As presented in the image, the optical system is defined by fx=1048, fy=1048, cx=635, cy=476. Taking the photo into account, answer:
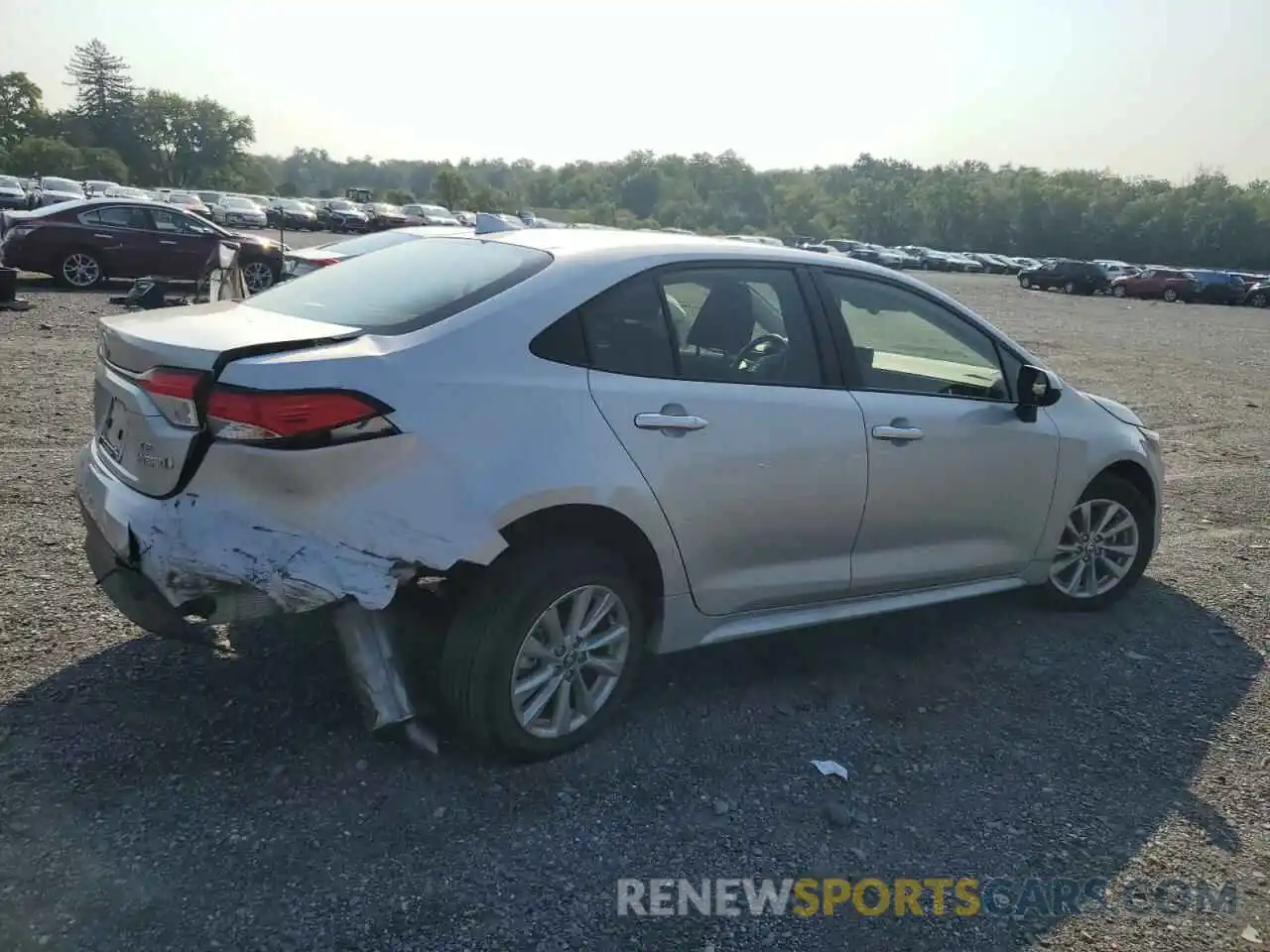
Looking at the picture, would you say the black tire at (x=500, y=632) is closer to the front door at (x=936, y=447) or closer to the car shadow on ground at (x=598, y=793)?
the car shadow on ground at (x=598, y=793)

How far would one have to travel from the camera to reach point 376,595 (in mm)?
3049

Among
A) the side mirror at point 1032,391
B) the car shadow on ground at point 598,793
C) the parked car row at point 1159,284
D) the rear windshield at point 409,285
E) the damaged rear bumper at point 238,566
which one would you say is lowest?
the car shadow on ground at point 598,793

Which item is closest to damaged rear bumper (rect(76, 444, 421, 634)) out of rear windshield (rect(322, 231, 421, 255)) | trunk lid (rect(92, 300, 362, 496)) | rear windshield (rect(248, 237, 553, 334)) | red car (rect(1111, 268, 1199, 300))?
trunk lid (rect(92, 300, 362, 496))

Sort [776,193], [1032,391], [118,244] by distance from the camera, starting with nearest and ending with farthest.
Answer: [1032,391] < [118,244] < [776,193]

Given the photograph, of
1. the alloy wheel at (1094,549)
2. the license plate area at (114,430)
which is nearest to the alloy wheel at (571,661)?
the license plate area at (114,430)

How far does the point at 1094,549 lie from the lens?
526cm

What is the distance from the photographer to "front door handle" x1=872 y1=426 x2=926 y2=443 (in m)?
4.10

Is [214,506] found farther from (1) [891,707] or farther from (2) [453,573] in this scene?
(1) [891,707]

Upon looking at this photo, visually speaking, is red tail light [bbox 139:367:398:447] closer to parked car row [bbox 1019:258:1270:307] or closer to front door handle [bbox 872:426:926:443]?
front door handle [bbox 872:426:926:443]

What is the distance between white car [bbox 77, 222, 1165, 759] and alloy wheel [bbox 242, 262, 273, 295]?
14636mm

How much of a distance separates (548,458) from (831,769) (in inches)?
58.7

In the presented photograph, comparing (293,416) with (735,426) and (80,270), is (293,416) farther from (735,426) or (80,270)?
(80,270)

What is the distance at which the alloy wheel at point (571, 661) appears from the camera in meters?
3.41

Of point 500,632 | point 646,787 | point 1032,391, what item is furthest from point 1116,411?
point 500,632
